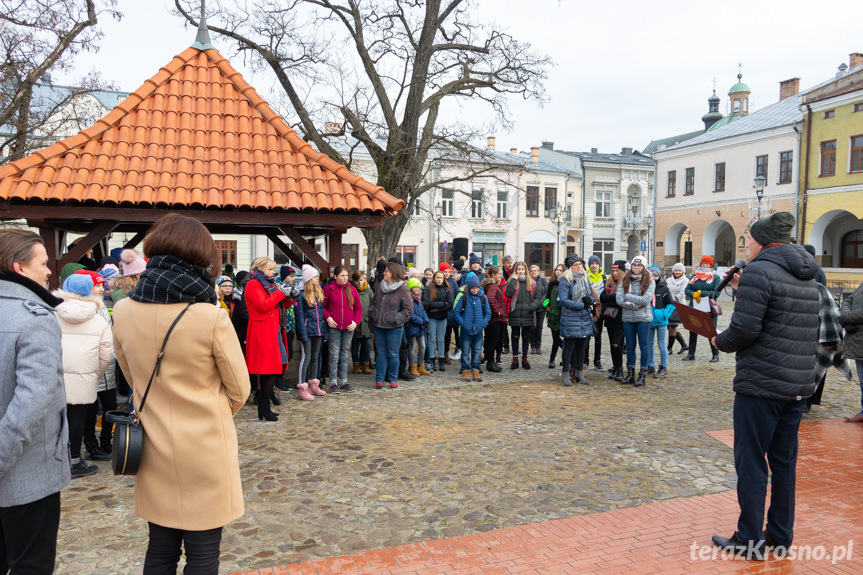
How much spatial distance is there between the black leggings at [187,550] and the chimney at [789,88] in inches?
1951

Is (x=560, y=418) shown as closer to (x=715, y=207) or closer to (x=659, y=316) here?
(x=659, y=316)

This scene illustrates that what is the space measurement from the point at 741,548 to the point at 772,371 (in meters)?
1.14

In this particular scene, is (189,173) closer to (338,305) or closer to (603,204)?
(338,305)

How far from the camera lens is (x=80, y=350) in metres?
5.32

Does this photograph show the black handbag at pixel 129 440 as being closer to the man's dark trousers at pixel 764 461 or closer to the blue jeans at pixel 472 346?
the man's dark trousers at pixel 764 461

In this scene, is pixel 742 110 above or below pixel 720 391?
above

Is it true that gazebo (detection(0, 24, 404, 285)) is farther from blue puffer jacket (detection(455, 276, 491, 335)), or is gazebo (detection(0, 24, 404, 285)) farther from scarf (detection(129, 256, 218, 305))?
scarf (detection(129, 256, 218, 305))

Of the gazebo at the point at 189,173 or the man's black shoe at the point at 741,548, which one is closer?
the man's black shoe at the point at 741,548

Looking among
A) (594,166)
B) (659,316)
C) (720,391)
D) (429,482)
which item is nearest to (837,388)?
(720,391)

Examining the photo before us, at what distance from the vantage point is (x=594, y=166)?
156ft

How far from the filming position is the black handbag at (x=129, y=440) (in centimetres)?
248

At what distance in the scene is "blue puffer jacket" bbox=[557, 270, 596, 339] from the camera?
9.35 m

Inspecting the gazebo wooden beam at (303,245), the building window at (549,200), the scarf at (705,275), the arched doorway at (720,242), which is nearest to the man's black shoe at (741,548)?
the gazebo wooden beam at (303,245)

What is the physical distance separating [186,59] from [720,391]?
381 inches
